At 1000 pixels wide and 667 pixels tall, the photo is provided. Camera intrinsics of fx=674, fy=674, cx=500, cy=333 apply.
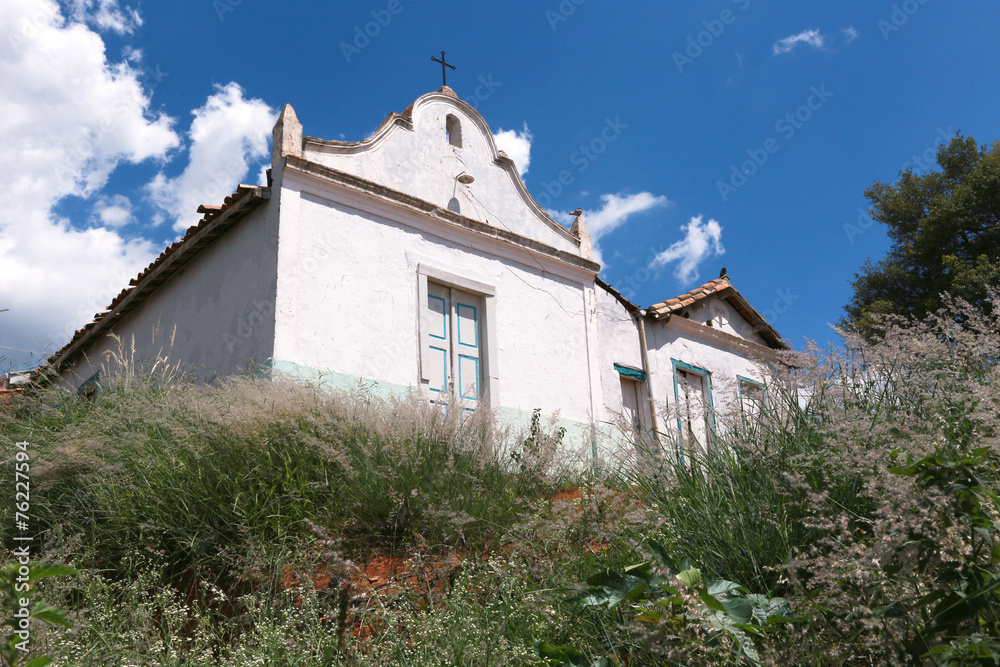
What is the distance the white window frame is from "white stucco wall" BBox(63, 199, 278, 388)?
1837mm

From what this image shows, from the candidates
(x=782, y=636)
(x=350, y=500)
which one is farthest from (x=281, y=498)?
(x=782, y=636)

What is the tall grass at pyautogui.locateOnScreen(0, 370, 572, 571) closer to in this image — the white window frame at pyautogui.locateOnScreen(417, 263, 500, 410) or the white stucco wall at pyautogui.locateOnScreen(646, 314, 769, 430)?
the white window frame at pyautogui.locateOnScreen(417, 263, 500, 410)

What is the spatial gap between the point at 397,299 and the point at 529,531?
17.0 feet

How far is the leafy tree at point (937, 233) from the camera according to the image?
15.3 m

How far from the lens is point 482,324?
9.04 meters

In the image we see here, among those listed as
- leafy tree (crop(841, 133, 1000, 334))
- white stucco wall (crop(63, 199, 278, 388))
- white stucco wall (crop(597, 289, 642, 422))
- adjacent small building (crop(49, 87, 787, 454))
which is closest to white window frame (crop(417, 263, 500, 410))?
adjacent small building (crop(49, 87, 787, 454))

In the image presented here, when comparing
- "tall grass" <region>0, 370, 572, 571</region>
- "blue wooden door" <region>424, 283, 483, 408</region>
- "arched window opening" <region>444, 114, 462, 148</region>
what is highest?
"arched window opening" <region>444, 114, 462, 148</region>

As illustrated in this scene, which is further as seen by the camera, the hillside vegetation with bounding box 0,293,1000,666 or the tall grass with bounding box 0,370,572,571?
the tall grass with bounding box 0,370,572,571

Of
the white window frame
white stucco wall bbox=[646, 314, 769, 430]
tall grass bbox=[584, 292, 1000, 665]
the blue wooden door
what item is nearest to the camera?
tall grass bbox=[584, 292, 1000, 665]

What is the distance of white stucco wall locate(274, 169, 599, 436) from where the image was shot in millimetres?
7484

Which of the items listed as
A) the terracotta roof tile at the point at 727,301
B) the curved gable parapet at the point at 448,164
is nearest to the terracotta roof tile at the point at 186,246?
the curved gable parapet at the point at 448,164

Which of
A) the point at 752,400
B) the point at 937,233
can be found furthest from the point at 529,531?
the point at 937,233

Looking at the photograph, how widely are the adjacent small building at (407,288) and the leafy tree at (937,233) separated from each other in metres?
8.22

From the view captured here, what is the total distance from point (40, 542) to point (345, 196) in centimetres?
522
